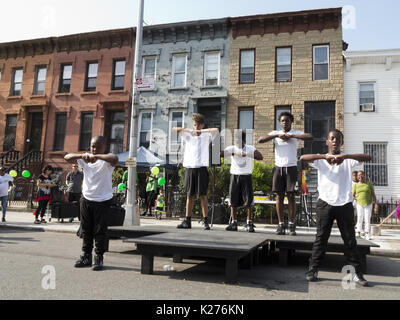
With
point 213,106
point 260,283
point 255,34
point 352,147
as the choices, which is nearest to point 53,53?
point 213,106

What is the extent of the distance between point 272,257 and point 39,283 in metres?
4.37

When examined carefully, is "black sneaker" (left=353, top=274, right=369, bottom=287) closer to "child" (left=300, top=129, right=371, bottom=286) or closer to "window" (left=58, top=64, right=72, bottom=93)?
"child" (left=300, top=129, right=371, bottom=286)

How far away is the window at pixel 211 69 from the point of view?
63.7 feet

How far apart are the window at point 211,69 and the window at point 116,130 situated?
5.76 m

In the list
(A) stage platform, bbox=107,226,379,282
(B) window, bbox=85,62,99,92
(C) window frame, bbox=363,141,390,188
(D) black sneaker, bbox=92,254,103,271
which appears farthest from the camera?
(B) window, bbox=85,62,99,92

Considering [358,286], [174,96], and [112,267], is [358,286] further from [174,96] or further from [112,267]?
[174,96]

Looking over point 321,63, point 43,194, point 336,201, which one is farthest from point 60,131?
point 336,201

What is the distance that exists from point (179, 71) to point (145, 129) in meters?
4.04

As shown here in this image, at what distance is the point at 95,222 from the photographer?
15.8ft

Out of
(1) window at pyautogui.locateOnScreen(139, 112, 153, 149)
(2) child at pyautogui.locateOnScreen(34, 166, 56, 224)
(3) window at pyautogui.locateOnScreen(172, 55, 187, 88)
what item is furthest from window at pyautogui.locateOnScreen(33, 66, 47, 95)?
(2) child at pyautogui.locateOnScreen(34, 166, 56, 224)

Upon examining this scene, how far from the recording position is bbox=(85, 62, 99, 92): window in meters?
21.6

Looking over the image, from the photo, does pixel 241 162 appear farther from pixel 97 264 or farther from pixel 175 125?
pixel 175 125

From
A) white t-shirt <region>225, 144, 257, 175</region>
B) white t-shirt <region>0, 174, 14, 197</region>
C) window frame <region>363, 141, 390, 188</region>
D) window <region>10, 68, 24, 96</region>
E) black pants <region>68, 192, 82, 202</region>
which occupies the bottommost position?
black pants <region>68, 192, 82, 202</region>

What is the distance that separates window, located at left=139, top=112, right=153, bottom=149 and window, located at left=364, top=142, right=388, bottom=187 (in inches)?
472
